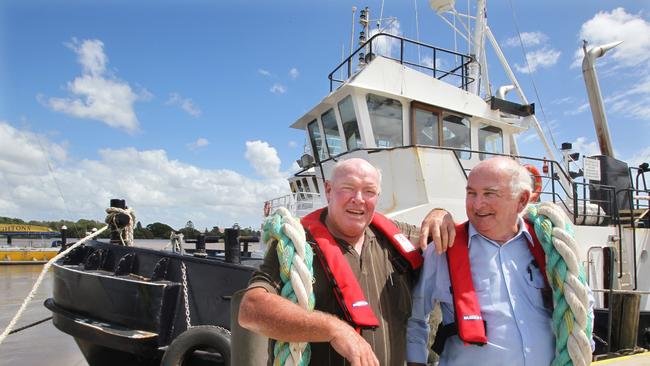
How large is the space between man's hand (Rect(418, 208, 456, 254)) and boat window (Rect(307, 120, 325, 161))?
19.5 ft

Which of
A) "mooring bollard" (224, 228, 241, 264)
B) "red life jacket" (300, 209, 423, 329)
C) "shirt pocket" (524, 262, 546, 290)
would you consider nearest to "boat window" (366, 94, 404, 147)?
"mooring bollard" (224, 228, 241, 264)

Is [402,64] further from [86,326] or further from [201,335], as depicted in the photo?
[86,326]

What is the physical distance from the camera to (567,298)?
1.81 m

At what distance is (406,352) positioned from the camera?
2.02 meters

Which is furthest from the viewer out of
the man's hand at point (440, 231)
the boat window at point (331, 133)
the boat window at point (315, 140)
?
the boat window at point (315, 140)

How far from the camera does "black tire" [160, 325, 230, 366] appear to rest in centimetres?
373

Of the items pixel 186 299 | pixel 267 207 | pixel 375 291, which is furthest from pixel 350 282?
pixel 267 207

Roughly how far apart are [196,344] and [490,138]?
6.13 meters

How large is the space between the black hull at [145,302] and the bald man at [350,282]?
205 cm

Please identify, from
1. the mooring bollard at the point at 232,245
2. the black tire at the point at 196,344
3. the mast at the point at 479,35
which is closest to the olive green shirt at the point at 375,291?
the black tire at the point at 196,344

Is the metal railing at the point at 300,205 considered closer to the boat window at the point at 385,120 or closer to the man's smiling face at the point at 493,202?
the boat window at the point at 385,120

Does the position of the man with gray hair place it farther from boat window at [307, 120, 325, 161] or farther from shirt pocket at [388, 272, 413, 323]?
boat window at [307, 120, 325, 161]

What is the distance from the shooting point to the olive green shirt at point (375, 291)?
1.88 meters

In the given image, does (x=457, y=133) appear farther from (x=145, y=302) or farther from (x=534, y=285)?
(x=534, y=285)
